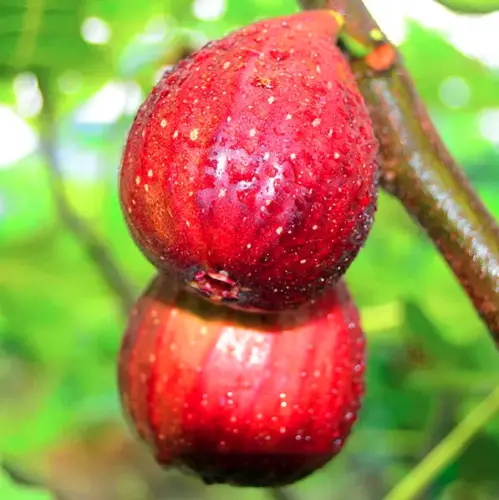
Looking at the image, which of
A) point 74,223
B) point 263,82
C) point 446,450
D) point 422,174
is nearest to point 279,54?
point 263,82

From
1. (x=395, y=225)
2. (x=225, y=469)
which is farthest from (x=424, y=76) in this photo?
(x=225, y=469)

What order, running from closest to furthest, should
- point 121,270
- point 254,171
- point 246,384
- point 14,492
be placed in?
point 254,171, point 246,384, point 14,492, point 121,270

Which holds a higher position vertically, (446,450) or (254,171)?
(254,171)

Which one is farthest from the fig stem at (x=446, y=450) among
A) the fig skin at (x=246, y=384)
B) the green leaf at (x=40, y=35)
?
the green leaf at (x=40, y=35)

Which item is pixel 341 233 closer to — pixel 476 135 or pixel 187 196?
pixel 187 196

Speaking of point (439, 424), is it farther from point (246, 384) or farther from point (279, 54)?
point (279, 54)

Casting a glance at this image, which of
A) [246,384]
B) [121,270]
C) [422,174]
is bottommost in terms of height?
[121,270]

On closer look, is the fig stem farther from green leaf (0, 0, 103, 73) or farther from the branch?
green leaf (0, 0, 103, 73)

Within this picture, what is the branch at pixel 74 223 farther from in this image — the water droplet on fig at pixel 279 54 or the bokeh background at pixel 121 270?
the water droplet on fig at pixel 279 54
